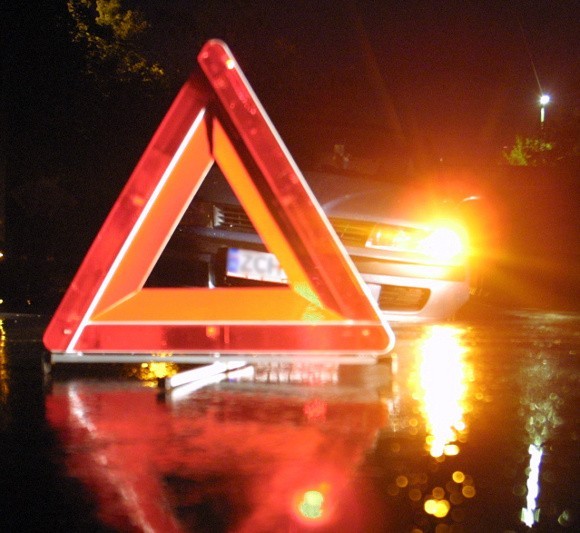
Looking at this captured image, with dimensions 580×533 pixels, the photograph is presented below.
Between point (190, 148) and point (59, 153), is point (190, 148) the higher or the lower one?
the lower one

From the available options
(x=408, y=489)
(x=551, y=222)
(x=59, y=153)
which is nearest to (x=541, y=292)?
(x=59, y=153)

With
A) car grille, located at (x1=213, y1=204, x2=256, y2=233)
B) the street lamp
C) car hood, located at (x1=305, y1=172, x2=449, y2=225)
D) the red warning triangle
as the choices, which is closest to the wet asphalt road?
the red warning triangle

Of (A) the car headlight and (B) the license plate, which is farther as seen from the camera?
(A) the car headlight

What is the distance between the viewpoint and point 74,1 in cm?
2036

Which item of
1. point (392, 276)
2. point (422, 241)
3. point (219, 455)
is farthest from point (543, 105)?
point (219, 455)

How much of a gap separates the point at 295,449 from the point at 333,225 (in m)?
3.51

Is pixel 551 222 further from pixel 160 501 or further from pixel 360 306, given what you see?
pixel 160 501

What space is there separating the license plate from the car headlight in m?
0.87

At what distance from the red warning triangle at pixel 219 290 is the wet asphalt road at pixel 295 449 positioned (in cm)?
34

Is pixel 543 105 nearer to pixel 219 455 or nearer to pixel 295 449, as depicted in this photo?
pixel 295 449

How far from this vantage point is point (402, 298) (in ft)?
22.8

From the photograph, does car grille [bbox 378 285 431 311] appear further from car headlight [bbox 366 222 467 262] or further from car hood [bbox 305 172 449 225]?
car hood [bbox 305 172 449 225]

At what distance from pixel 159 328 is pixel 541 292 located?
1272 cm

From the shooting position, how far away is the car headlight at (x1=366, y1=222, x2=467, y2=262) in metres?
7.04
